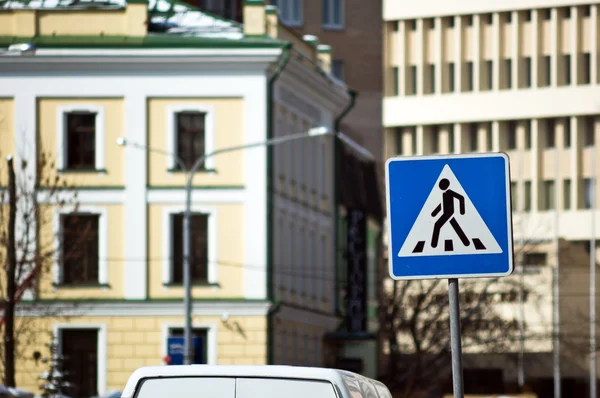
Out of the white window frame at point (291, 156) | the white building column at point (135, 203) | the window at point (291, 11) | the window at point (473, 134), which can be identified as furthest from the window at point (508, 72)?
the white building column at point (135, 203)

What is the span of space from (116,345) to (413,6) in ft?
205

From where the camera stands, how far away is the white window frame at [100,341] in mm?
52406

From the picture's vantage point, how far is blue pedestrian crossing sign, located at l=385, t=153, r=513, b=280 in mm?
9727

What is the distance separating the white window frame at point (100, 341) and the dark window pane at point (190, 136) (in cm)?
523

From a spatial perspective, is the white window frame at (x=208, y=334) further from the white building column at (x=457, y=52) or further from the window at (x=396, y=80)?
the window at (x=396, y=80)

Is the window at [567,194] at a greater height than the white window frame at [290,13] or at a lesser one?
lesser

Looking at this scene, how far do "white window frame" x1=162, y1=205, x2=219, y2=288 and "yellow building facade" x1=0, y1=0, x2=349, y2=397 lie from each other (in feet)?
0.09

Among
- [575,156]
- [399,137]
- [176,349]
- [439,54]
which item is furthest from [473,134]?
[176,349]

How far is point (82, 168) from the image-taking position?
54750 mm

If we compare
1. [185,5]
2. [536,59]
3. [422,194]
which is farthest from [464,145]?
[422,194]

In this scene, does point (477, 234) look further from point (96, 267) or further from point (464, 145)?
point (464, 145)

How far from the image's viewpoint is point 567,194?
10894 cm

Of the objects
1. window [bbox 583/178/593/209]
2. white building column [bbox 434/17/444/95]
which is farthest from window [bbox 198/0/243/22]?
window [bbox 583/178/593/209]

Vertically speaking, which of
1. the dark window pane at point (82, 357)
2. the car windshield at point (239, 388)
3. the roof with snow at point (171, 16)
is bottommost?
the dark window pane at point (82, 357)
